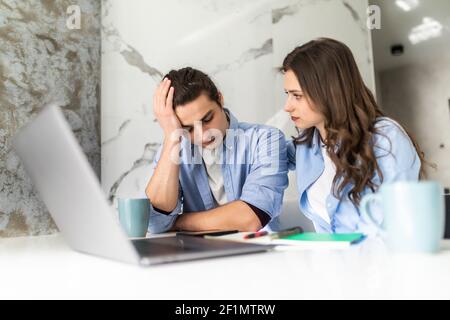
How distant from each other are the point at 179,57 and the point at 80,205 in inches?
42.1

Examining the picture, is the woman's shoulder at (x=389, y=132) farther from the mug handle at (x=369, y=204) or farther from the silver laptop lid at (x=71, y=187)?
the silver laptop lid at (x=71, y=187)

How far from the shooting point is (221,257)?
22.9 inches

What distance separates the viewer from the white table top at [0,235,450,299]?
1.26ft

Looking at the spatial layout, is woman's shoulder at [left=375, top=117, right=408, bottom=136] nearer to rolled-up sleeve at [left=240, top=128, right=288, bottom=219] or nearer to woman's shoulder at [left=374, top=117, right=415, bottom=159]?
woman's shoulder at [left=374, top=117, right=415, bottom=159]

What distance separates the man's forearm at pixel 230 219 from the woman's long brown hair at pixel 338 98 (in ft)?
0.71

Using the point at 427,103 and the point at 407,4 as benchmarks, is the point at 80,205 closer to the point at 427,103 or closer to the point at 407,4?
the point at 407,4

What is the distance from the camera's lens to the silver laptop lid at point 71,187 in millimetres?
481

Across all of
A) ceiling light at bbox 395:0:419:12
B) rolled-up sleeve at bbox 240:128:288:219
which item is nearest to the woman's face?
rolled-up sleeve at bbox 240:128:288:219

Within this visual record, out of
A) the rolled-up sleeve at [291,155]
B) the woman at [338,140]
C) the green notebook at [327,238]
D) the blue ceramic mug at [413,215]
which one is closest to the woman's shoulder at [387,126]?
the woman at [338,140]

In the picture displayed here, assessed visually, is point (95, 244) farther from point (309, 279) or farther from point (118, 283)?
point (309, 279)

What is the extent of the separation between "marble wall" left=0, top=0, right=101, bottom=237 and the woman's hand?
26 centimetres

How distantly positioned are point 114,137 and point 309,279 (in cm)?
110

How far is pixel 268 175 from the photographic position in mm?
1206
